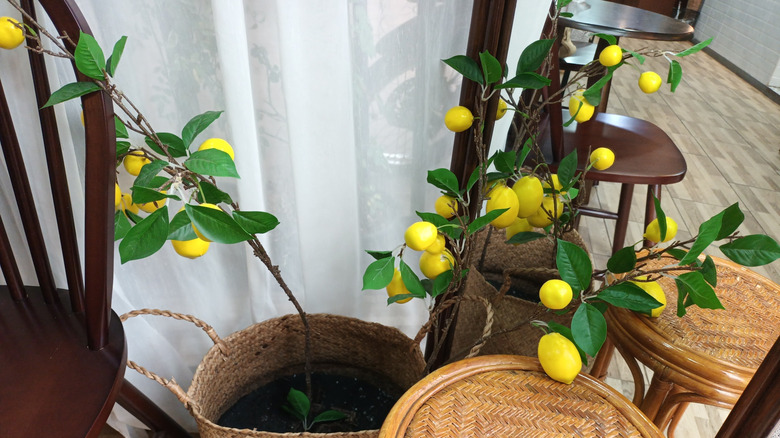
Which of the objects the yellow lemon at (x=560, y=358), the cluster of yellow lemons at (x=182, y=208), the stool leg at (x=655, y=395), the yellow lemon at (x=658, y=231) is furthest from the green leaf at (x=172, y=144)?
the stool leg at (x=655, y=395)

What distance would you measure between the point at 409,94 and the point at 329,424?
59cm

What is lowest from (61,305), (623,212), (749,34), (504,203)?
(749,34)

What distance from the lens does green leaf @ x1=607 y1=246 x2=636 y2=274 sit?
0.59 metres

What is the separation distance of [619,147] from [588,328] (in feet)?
2.55

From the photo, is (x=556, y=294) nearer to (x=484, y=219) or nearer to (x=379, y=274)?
(x=484, y=219)

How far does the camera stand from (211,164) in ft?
1.67

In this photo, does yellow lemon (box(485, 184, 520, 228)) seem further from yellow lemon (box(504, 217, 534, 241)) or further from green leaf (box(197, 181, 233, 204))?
green leaf (box(197, 181, 233, 204))

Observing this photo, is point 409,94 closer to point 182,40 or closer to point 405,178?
point 405,178

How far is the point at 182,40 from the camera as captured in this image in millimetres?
812

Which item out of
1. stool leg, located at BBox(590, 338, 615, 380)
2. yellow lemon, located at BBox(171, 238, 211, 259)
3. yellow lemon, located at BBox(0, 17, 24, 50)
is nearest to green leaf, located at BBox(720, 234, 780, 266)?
stool leg, located at BBox(590, 338, 615, 380)

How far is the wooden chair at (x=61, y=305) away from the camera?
59 centimetres

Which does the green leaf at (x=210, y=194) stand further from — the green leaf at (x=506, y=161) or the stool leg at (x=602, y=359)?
the stool leg at (x=602, y=359)

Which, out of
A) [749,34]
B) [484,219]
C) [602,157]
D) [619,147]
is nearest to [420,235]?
[484,219]

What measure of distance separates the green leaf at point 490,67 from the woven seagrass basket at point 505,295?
0.97ft
